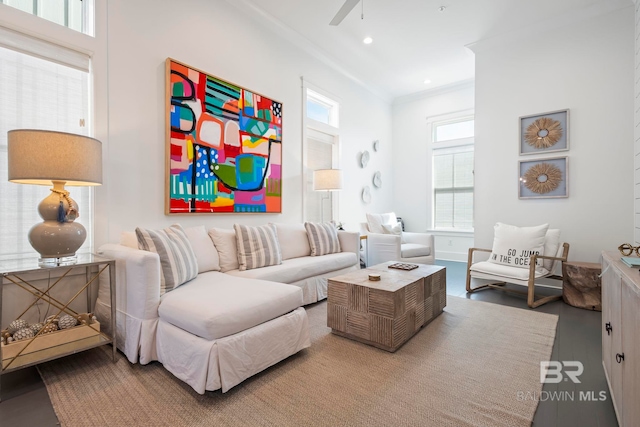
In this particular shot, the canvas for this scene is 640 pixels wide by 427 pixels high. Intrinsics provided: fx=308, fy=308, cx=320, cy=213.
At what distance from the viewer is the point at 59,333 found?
2020 mm

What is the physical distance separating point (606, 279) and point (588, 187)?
266 centimetres

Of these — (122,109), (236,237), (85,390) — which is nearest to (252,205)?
(236,237)

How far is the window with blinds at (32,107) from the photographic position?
2.08 m

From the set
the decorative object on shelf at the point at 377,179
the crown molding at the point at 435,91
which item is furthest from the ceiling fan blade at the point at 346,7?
the crown molding at the point at 435,91

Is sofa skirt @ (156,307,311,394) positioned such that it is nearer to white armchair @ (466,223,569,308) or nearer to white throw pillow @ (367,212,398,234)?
white armchair @ (466,223,569,308)

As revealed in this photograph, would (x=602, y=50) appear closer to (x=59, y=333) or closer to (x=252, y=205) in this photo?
(x=252, y=205)

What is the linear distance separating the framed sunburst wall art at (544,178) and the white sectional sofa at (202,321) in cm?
366

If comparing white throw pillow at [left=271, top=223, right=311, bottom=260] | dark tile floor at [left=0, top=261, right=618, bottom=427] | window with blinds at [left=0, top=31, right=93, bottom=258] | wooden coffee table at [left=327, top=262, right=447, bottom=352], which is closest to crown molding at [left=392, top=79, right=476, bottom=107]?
white throw pillow at [left=271, top=223, right=311, bottom=260]

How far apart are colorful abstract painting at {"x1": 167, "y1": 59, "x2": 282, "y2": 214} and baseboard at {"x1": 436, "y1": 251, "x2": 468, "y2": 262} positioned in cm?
367

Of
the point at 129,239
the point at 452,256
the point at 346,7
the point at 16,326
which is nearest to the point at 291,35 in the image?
the point at 346,7

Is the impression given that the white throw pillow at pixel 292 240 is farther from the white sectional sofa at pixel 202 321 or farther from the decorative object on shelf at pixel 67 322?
the decorative object on shelf at pixel 67 322

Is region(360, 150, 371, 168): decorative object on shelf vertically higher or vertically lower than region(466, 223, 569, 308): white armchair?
higher

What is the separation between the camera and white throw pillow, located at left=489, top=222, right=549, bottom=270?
136 inches

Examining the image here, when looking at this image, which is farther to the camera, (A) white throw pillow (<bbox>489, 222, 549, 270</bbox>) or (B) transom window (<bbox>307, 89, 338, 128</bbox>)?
(B) transom window (<bbox>307, 89, 338, 128</bbox>)
